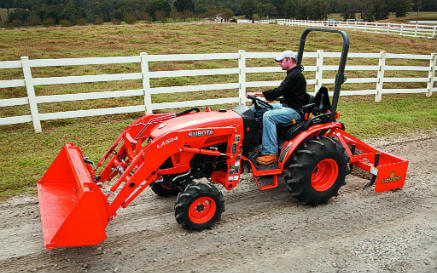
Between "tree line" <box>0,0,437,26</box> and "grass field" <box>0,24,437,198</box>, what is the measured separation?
13.5 metres

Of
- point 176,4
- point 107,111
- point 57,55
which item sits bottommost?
point 107,111

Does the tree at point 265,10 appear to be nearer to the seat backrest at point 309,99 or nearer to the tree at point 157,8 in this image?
the tree at point 157,8

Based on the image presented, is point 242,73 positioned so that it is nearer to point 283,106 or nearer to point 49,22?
point 283,106

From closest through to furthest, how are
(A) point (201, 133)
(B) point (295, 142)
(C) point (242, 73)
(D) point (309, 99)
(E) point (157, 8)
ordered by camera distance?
1. (A) point (201, 133)
2. (B) point (295, 142)
3. (D) point (309, 99)
4. (C) point (242, 73)
5. (E) point (157, 8)

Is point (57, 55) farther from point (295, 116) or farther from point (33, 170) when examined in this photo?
point (295, 116)

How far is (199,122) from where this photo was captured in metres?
4.19

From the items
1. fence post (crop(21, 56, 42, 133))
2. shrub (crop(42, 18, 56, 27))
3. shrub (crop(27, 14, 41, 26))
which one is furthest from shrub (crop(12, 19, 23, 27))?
fence post (crop(21, 56, 42, 133))

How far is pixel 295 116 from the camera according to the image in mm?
4715

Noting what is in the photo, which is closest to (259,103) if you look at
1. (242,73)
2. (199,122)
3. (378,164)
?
(199,122)

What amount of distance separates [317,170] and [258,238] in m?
1.38

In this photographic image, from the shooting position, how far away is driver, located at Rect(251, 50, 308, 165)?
4.50 meters

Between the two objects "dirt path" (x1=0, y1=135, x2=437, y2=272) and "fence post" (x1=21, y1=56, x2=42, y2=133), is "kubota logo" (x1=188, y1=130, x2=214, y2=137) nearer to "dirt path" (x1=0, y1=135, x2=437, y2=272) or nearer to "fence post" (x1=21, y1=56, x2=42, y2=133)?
"dirt path" (x1=0, y1=135, x2=437, y2=272)

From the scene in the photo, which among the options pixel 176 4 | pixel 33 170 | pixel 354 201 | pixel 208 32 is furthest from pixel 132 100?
pixel 176 4

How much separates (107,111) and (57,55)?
902 cm
